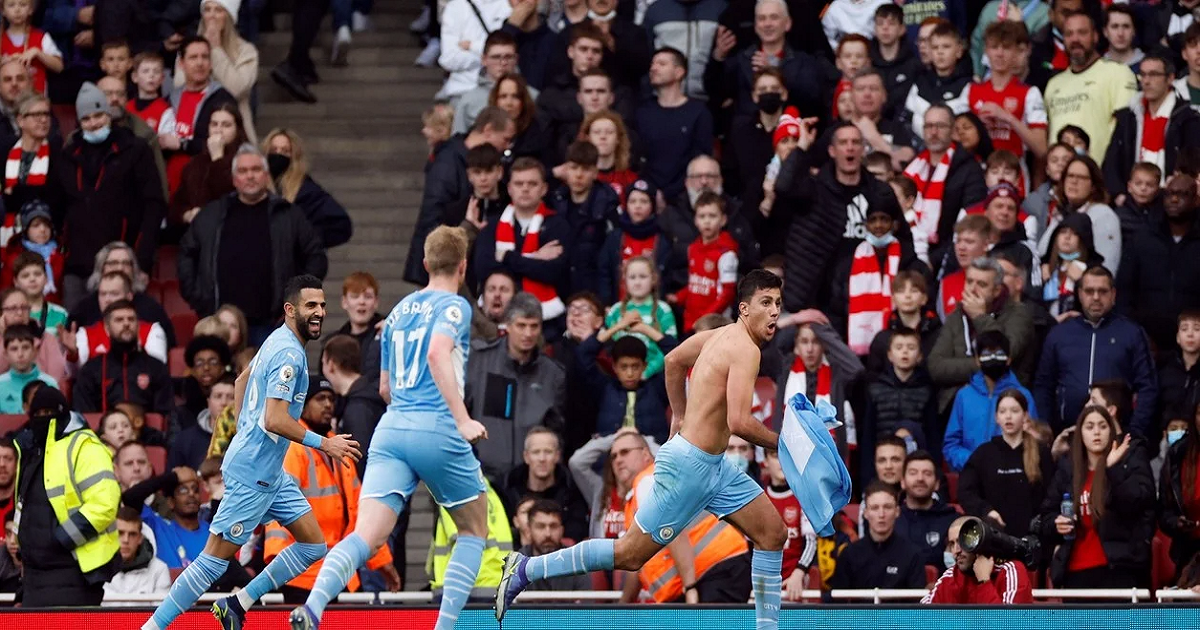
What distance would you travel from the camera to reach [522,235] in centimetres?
1630

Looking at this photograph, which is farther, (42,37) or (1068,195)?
(42,37)

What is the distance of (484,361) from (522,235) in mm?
1416

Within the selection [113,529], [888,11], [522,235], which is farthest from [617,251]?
[113,529]

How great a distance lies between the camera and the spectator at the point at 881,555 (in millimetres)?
13641

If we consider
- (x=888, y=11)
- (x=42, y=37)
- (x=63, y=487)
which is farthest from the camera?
(x=42, y=37)

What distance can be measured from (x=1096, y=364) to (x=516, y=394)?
12.7 ft

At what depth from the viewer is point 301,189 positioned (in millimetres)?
17297

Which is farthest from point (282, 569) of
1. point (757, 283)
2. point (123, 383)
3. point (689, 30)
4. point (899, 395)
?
point (689, 30)

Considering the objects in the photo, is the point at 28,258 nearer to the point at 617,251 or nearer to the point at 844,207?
the point at 617,251

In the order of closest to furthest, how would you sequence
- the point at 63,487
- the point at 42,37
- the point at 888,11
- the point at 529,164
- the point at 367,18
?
the point at 63,487, the point at 529,164, the point at 888,11, the point at 42,37, the point at 367,18

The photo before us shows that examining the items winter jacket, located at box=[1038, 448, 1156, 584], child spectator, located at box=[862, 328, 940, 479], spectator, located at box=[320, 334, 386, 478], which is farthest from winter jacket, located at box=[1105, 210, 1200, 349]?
spectator, located at box=[320, 334, 386, 478]

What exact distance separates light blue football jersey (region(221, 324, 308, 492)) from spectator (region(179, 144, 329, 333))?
5.14 metres

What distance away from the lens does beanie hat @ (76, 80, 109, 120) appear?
57.5 feet

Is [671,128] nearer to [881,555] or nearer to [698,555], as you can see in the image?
[881,555]
